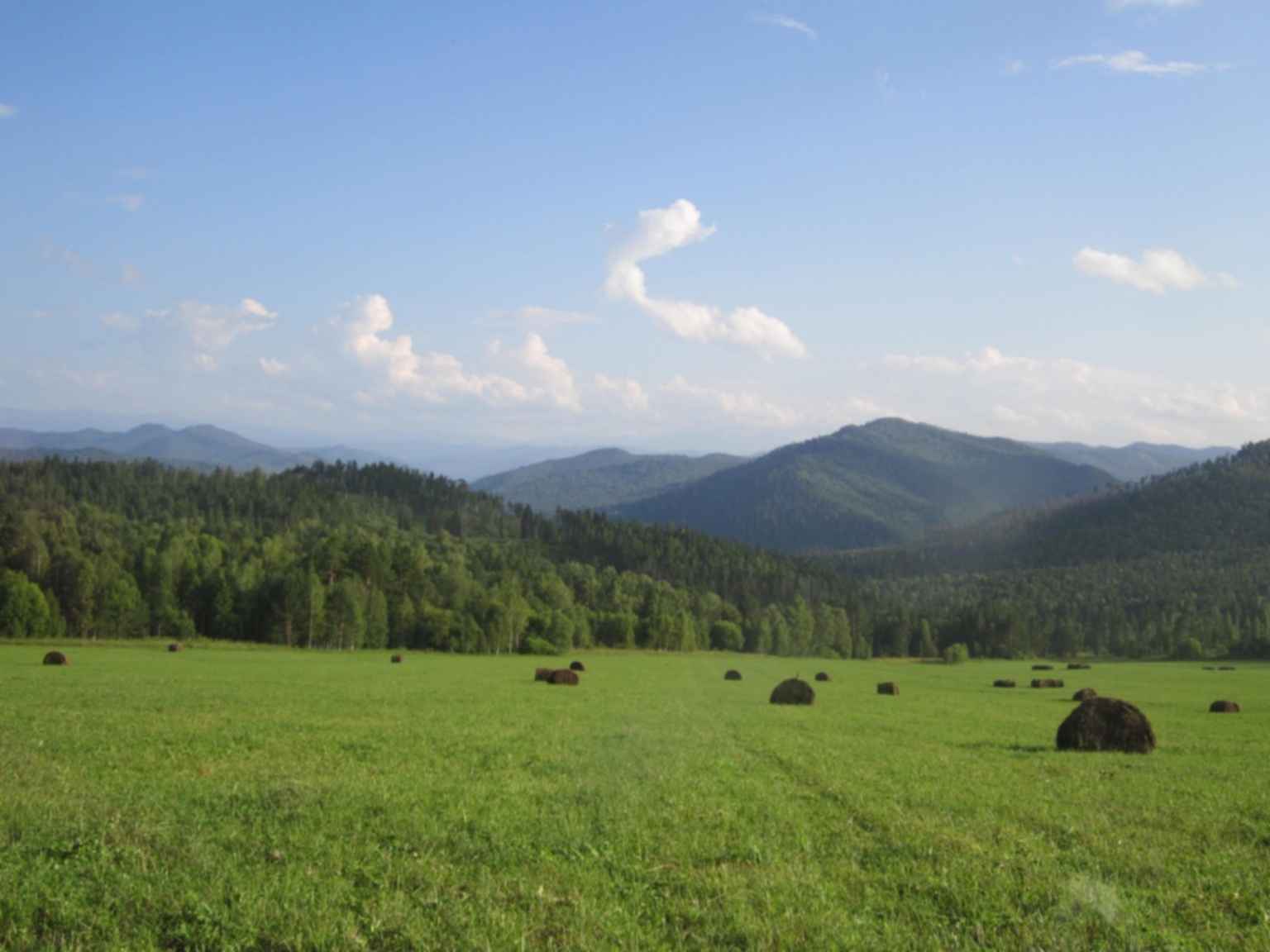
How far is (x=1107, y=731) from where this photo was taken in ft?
81.6

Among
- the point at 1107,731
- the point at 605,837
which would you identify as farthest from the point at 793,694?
the point at 605,837

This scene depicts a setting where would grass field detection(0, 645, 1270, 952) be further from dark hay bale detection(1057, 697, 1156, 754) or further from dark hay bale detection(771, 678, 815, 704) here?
dark hay bale detection(771, 678, 815, 704)

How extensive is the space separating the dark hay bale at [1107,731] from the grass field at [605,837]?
69 cm

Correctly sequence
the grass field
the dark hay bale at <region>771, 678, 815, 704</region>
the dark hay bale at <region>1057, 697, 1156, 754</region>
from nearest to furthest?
the grass field < the dark hay bale at <region>1057, 697, 1156, 754</region> < the dark hay bale at <region>771, 678, 815, 704</region>

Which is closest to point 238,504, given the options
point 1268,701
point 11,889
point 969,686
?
point 969,686

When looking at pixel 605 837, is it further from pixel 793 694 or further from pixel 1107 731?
pixel 793 694

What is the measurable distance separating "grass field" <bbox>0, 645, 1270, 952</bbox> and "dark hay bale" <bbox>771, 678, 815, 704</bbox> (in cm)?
1363

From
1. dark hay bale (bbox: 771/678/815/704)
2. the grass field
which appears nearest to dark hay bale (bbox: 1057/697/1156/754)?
the grass field

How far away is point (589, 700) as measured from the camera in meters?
39.2

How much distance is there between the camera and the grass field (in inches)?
362

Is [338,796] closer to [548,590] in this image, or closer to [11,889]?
[11,889]

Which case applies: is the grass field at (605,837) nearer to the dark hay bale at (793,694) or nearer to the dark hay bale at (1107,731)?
the dark hay bale at (1107,731)

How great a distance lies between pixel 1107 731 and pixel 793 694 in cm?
1819

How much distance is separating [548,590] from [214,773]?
124 m
